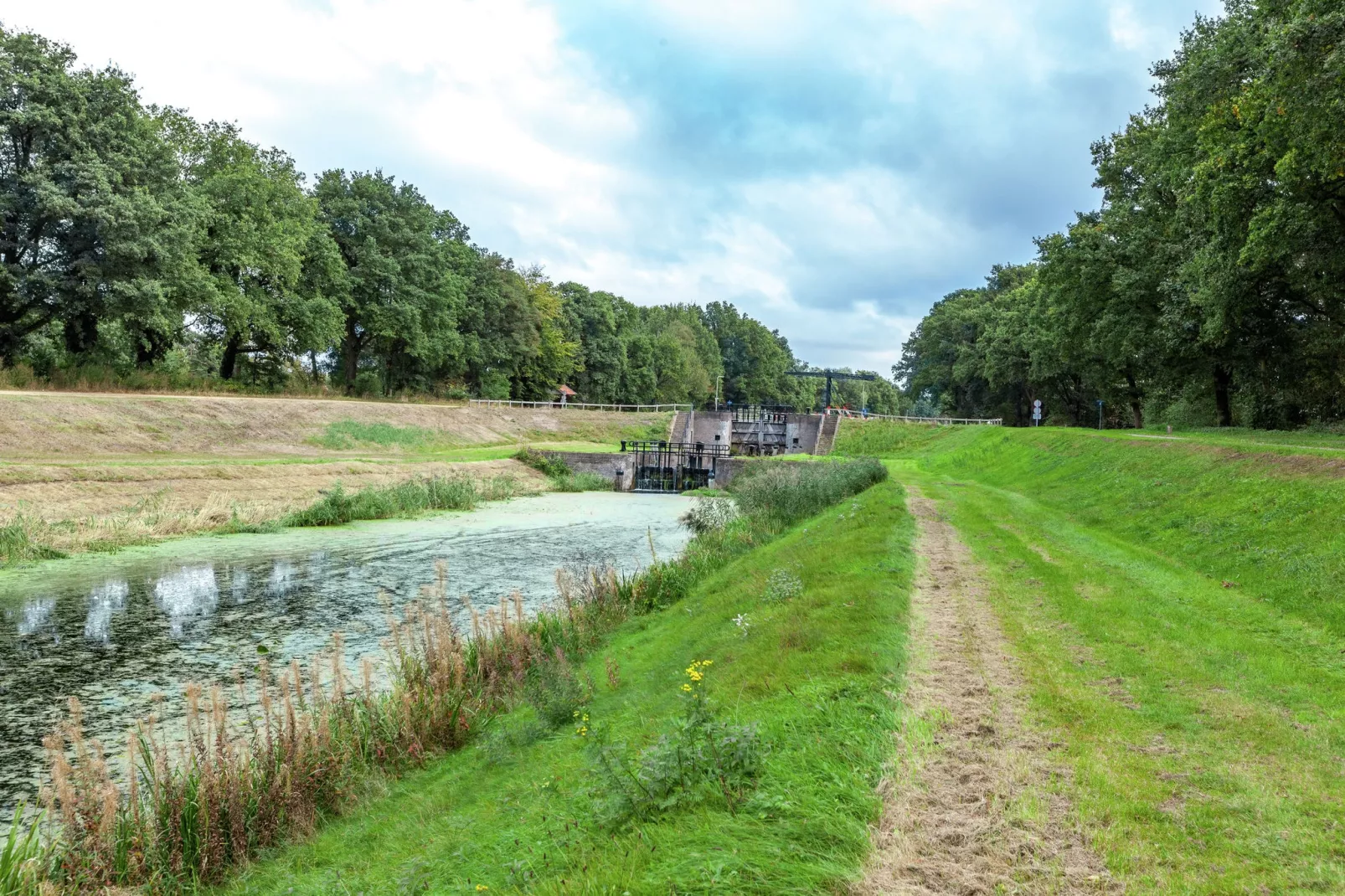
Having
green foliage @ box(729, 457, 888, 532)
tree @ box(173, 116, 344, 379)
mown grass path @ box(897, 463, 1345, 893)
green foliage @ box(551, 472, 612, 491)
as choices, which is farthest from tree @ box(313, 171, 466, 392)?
mown grass path @ box(897, 463, 1345, 893)

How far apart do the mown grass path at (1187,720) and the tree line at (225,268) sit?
3924 centimetres

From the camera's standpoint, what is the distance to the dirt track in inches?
154

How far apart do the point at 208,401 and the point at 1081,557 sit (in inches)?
1518

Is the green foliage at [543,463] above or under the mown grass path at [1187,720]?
under

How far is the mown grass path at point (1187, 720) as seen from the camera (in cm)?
418

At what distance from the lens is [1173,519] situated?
1549 cm

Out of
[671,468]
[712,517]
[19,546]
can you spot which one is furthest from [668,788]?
[671,468]

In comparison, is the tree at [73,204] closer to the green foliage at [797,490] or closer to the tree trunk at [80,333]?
the tree trunk at [80,333]

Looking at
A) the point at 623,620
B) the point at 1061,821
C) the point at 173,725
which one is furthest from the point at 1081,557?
the point at 173,725

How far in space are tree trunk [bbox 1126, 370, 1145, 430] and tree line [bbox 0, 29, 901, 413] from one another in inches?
1943

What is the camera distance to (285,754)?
7.37 m

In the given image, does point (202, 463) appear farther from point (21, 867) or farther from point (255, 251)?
point (21, 867)

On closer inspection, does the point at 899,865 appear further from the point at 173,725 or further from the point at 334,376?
the point at 334,376

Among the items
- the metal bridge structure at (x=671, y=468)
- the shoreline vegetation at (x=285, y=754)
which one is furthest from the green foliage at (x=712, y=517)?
the metal bridge structure at (x=671, y=468)
